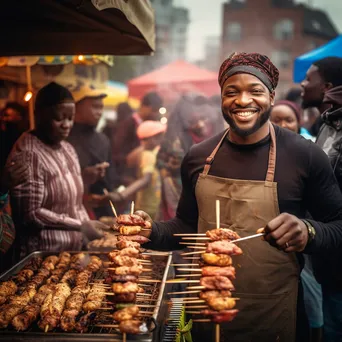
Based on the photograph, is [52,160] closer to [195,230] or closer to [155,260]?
[155,260]

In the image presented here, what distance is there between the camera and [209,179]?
10.5 feet

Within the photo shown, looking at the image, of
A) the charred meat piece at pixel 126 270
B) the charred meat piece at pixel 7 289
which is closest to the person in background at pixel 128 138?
the charred meat piece at pixel 7 289

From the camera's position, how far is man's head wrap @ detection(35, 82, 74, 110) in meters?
4.82

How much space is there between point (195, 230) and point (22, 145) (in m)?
2.24

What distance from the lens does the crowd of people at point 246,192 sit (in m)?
2.98

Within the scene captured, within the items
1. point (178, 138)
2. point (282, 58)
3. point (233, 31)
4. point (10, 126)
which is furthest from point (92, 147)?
point (233, 31)

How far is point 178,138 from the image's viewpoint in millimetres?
6781

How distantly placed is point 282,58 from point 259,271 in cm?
4419

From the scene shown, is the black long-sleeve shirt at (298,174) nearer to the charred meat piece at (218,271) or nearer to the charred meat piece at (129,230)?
the charred meat piece at (218,271)

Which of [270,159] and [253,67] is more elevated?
[253,67]

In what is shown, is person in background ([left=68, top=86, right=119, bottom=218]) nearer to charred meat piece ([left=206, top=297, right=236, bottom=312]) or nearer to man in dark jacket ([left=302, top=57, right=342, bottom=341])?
man in dark jacket ([left=302, top=57, right=342, bottom=341])

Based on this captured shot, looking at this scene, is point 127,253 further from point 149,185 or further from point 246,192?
point 149,185

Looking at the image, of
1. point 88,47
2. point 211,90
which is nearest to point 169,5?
point 211,90

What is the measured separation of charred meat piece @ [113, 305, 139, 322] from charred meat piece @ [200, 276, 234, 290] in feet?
1.46
